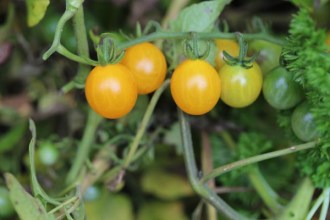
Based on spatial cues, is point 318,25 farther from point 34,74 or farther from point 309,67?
point 34,74

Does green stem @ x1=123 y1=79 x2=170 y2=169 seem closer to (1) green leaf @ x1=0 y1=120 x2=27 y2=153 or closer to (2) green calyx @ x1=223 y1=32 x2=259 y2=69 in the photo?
(2) green calyx @ x1=223 y1=32 x2=259 y2=69

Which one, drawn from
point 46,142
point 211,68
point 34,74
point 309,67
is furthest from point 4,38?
point 309,67

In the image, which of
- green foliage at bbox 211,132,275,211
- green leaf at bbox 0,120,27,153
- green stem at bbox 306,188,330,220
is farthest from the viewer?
green leaf at bbox 0,120,27,153

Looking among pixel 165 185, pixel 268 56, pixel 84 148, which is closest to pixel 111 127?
pixel 84 148

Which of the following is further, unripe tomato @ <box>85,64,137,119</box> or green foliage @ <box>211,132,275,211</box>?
green foliage @ <box>211,132,275,211</box>

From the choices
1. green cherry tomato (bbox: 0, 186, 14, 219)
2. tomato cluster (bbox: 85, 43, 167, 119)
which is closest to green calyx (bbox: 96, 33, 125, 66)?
tomato cluster (bbox: 85, 43, 167, 119)

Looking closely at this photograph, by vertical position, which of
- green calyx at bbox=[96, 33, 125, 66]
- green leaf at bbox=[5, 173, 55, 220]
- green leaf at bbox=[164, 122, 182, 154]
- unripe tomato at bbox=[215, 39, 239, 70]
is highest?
green calyx at bbox=[96, 33, 125, 66]

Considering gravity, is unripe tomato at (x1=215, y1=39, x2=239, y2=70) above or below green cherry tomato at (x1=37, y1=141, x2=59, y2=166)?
above
